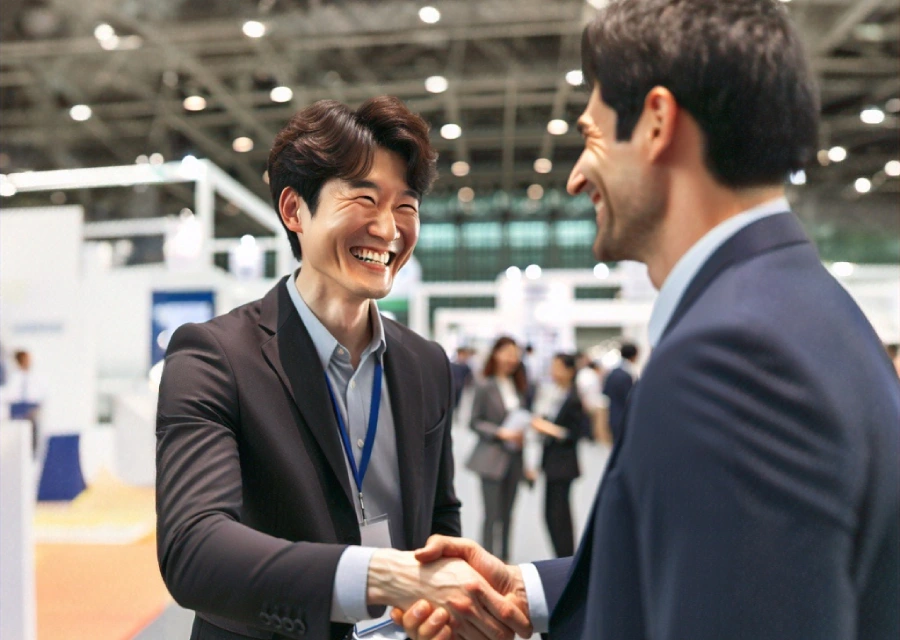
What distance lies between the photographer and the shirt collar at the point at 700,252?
2.69 feet

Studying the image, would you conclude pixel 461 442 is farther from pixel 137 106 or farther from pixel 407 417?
pixel 407 417

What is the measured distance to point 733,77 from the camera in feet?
2.64

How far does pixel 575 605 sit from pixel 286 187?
0.95m

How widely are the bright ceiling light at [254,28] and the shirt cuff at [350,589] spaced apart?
12.0 m

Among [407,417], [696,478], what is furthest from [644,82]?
[407,417]

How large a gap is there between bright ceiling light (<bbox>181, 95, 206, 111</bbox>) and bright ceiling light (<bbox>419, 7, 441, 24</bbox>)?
21.1 ft

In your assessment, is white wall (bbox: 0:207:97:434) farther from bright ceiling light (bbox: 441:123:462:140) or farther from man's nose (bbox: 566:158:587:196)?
bright ceiling light (bbox: 441:123:462:140)

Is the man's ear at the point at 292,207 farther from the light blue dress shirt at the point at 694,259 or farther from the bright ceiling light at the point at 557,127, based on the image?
the bright ceiling light at the point at 557,127

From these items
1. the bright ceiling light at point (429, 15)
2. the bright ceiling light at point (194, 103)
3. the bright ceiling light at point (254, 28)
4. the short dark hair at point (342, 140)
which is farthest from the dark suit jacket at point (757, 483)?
the bright ceiling light at point (194, 103)

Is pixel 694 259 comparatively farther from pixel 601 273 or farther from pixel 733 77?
pixel 601 273

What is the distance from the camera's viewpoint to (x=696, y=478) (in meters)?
0.69

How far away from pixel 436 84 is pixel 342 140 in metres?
14.2

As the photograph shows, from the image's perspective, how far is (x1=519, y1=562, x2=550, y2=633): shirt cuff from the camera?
136 centimetres

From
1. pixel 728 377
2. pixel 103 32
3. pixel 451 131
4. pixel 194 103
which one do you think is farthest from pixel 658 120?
pixel 451 131
